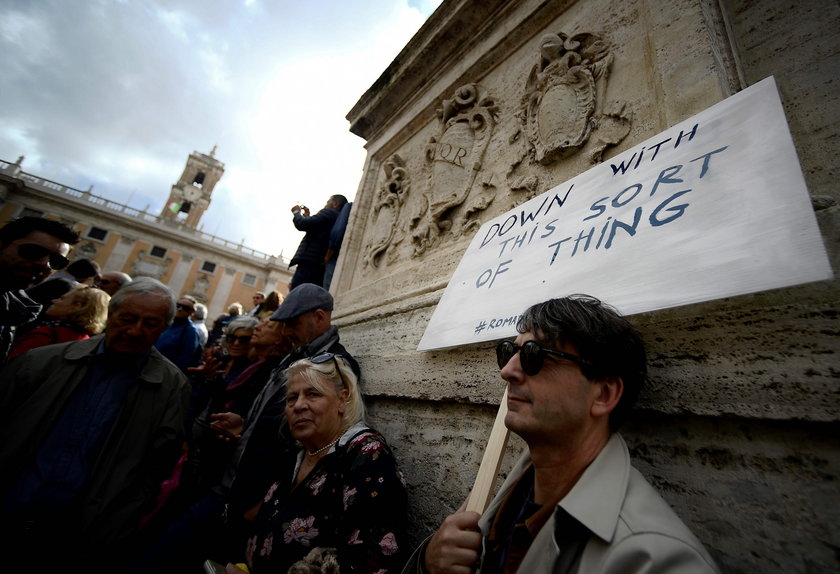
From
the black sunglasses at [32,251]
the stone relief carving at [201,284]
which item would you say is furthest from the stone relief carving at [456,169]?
the stone relief carving at [201,284]

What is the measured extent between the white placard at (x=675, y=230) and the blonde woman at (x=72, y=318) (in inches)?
102

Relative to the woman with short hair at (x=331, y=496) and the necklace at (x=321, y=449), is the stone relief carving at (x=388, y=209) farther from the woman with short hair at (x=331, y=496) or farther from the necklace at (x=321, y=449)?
the necklace at (x=321, y=449)

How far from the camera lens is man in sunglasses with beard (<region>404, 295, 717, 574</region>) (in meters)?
0.74

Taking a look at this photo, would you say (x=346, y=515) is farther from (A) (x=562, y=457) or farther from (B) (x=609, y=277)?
(B) (x=609, y=277)

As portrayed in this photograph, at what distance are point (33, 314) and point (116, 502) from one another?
4.09ft

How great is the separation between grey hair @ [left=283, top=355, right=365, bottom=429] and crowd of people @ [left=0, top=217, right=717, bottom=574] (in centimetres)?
1

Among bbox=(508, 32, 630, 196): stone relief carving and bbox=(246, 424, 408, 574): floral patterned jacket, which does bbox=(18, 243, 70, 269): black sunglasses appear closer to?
bbox=(246, 424, 408, 574): floral patterned jacket

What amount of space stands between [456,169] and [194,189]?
5494 cm

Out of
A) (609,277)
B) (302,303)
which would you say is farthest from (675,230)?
(302,303)

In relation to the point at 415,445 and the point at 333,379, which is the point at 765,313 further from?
the point at 333,379

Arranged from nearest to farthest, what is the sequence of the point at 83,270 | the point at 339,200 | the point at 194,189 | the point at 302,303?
the point at 302,303, the point at 83,270, the point at 339,200, the point at 194,189

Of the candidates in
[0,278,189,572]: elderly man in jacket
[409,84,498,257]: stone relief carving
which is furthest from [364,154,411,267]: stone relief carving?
[0,278,189,572]: elderly man in jacket

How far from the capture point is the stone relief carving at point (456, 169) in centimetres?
247

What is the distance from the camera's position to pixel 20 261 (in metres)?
1.80
